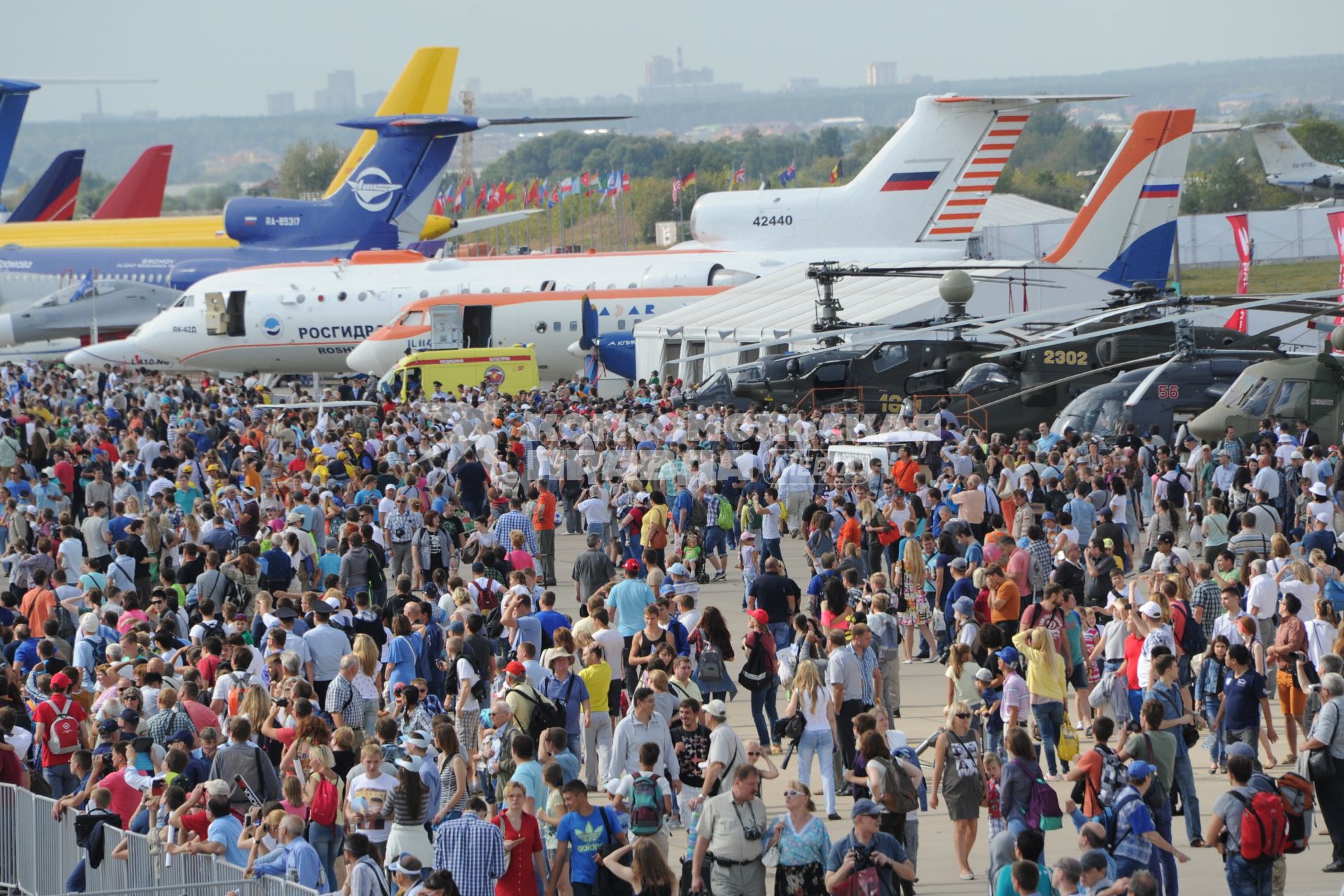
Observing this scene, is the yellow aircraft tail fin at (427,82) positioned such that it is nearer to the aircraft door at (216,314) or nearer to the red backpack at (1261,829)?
the aircraft door at (216,314)

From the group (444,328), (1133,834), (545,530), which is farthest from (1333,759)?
(444,328)

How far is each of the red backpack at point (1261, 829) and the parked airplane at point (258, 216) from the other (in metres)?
41.3

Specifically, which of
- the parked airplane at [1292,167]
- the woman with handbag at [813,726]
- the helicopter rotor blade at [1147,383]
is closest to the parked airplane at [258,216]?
the helicopter rotor blade at [1147,383]

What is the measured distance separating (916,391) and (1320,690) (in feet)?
48.8

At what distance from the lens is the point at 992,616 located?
1273 centimetres

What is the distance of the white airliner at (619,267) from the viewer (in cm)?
3594

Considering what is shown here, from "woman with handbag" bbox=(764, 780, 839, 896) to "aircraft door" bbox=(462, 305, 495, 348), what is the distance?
25884 millimetres

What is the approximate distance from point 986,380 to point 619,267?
1407 centimetres

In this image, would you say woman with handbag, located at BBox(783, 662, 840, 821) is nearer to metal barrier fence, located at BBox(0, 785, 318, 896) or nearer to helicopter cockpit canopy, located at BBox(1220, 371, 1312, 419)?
metal barrier fence, located at BBox(0, 785, 318, 896)

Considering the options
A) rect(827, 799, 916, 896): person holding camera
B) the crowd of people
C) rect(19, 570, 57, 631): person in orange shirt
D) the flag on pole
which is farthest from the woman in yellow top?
the flag on pole

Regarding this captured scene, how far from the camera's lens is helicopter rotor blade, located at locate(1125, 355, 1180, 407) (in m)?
20.3

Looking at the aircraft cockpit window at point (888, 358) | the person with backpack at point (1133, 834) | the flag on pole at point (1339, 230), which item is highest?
the flag on pole at point (1339, 230)

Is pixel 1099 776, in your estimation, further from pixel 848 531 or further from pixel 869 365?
pixel 869 365

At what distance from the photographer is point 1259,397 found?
1981cm
